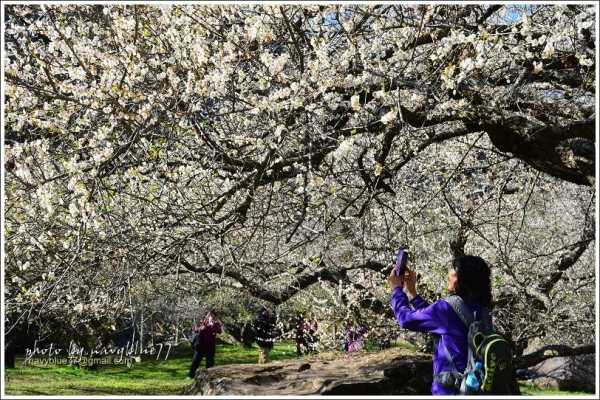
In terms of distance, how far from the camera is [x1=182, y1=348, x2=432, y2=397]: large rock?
5.11 metres

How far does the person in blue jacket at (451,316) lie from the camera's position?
3.31 m

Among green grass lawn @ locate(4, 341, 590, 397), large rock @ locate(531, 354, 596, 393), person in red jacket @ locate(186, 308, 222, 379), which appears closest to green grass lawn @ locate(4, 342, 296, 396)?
green grass lawn @ locate(4, 341, 590, 397)

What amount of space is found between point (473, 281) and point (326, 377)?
2.18 meters

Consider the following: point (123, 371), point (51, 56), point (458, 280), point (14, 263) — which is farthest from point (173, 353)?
point (458, 280)

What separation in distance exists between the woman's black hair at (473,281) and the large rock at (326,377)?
1.88 metres

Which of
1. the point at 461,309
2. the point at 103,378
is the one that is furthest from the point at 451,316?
the point at 103,378

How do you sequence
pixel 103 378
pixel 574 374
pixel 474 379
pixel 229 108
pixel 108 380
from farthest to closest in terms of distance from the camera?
pixel 574 374 → pixel 103 378 → pixel 108 380 → pixel 229 108 → pixel 474 379

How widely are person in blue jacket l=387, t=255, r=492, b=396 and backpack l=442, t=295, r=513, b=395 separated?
0.04 meters

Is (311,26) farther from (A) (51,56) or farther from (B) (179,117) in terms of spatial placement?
(A) (51,56)

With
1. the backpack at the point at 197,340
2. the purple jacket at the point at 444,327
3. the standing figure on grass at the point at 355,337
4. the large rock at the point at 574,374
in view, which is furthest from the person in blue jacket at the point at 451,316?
the large rock at the point at 574,374

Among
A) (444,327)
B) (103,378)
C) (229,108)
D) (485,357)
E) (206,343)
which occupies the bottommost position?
(103,378)

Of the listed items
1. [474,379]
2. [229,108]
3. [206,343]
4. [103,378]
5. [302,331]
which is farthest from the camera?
[206,343]

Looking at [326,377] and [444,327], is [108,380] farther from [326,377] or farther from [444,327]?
[444,327]

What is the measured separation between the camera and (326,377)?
17.4 feet
